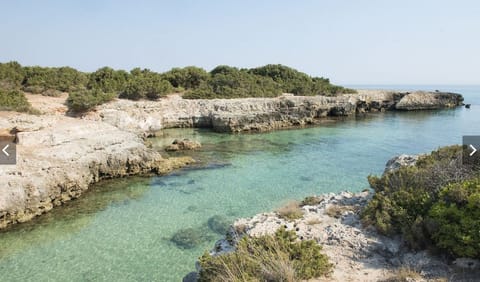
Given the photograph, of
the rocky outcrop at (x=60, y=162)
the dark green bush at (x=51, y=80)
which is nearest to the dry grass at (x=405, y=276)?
the rocky outcrop at (x=60, y=162)

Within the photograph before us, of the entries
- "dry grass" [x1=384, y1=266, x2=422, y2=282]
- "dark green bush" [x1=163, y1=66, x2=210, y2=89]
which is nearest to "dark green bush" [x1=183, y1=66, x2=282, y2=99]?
"dark green bush" [x1=163, y1=66, x2=210, y2=89]

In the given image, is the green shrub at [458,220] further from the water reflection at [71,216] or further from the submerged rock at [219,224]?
the water reflection at [71,216]

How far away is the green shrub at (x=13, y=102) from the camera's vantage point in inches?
768

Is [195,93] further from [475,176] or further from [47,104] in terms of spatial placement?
[475,176]

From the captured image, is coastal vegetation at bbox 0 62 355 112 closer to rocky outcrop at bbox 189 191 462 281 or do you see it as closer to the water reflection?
the water reflection

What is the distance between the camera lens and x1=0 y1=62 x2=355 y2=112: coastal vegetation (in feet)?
93.7

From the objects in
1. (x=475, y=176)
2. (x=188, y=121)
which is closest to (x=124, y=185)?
(x=475, y=176)

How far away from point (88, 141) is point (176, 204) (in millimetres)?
5885

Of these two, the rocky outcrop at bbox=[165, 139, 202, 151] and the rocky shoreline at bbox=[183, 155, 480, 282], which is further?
→ the rocky outcrop at bbox=[165, 139, 202, 151]

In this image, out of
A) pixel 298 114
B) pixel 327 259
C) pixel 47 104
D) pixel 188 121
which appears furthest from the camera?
pixel 298 114

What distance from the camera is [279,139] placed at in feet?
86.3

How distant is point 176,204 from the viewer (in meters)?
12.5

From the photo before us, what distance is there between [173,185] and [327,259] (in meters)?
10.2

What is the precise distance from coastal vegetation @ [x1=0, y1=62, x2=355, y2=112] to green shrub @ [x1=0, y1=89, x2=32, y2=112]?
401 cm
